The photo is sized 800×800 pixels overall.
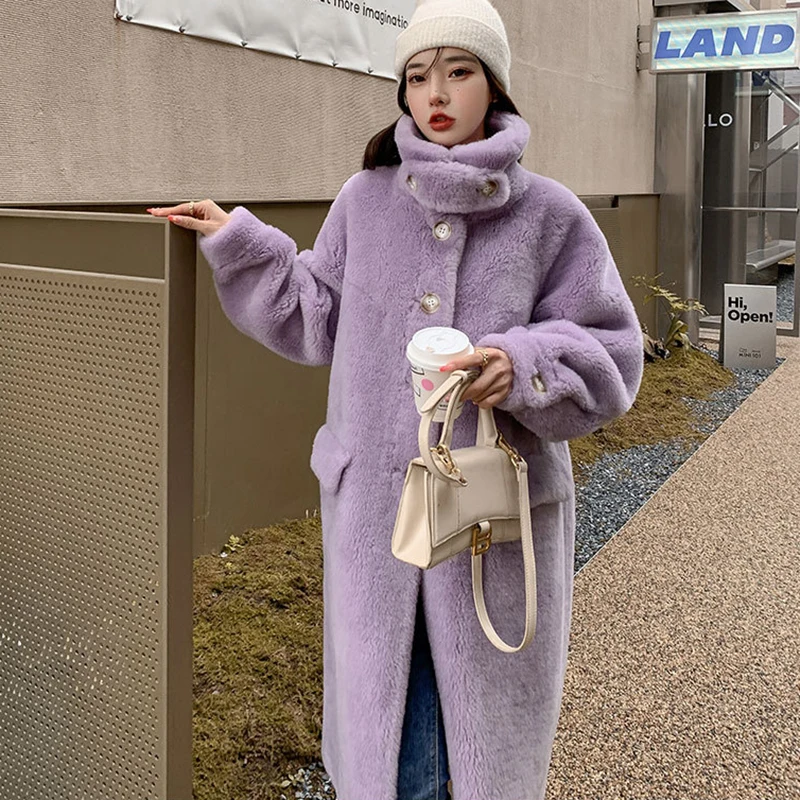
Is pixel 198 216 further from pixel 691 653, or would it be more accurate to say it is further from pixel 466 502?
pixel 691 653

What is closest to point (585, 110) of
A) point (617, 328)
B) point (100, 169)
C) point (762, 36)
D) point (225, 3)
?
point (762, 36)

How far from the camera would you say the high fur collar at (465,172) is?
1.78 metres

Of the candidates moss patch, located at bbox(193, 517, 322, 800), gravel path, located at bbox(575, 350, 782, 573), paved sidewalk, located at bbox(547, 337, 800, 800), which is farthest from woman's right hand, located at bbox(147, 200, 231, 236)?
gravel path, located at bbox(575, 350, 782, 573)

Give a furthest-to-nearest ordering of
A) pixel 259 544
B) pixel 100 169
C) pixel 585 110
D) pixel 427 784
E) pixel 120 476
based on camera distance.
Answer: pixel 585 110 < pixel 259 544 < pixel 100 169 < pixel 427 784 < pixel 120 476

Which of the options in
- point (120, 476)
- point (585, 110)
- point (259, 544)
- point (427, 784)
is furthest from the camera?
point (585, 110)

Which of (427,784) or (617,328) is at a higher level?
(617,328)

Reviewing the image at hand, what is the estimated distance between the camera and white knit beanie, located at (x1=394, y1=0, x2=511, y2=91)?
5.88 feet

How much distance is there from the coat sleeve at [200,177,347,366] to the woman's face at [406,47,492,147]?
0.78 feet

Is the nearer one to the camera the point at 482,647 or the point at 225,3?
the point at 482,647

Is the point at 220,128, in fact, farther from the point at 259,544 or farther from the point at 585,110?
the point at 585,110

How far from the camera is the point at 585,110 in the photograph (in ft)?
28.4

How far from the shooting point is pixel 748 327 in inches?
383

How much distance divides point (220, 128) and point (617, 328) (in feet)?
8.93

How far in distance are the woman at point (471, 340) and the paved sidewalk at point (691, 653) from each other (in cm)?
117
